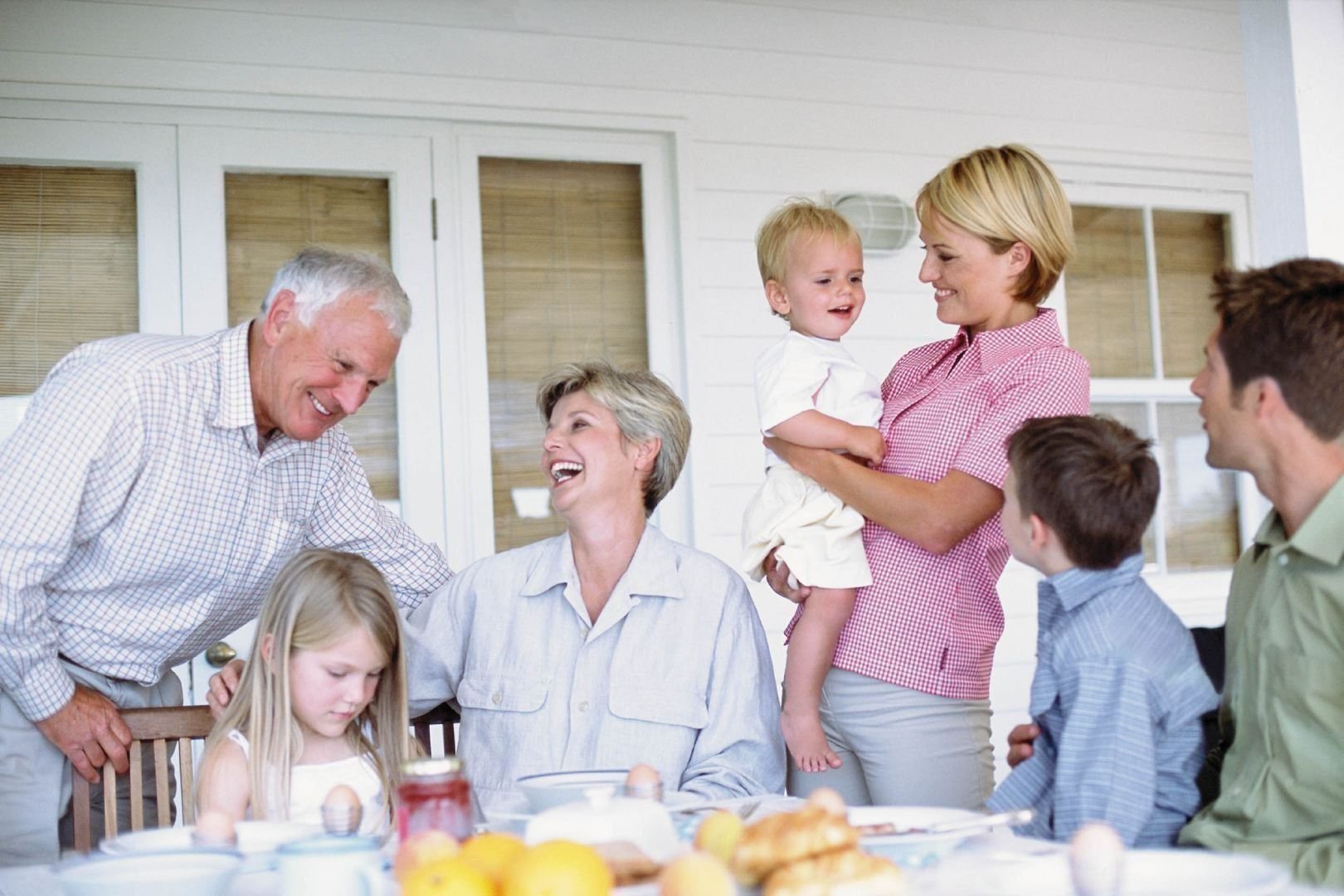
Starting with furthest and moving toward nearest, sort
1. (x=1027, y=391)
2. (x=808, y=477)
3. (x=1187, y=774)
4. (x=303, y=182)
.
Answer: (x=303, y=182)
(x=808, y=477)
(x=1027, y=391)
(x=1187, y=774)

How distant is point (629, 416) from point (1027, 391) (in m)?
0.72

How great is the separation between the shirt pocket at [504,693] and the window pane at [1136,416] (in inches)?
124

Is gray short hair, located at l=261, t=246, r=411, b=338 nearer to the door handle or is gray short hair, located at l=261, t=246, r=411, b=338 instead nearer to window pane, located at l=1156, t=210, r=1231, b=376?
the door handle

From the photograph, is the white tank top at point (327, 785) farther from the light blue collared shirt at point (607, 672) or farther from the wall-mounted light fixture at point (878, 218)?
the wall-mounted light fixture at point (878, 218)

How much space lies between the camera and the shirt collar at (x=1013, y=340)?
2.33 metres

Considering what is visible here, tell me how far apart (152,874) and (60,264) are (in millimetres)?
2787

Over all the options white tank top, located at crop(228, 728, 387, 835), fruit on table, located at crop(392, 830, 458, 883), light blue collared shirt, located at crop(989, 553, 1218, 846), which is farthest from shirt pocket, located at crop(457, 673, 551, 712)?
fruit on table, located at crop(392, 830, 458, 883)

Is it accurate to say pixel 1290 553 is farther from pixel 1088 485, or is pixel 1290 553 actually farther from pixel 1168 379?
pixel 1168 379

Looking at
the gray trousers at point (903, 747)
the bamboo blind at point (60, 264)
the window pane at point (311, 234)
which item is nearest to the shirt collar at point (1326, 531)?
the gray trousers at point (903, 747)

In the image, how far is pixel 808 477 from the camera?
252 centimetres

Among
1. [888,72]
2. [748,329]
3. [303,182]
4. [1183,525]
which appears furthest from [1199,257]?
[303,182]

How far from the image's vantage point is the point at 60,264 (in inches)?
147

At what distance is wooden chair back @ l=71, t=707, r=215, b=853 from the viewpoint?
7.69ft

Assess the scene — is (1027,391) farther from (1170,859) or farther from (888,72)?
(888,72)
